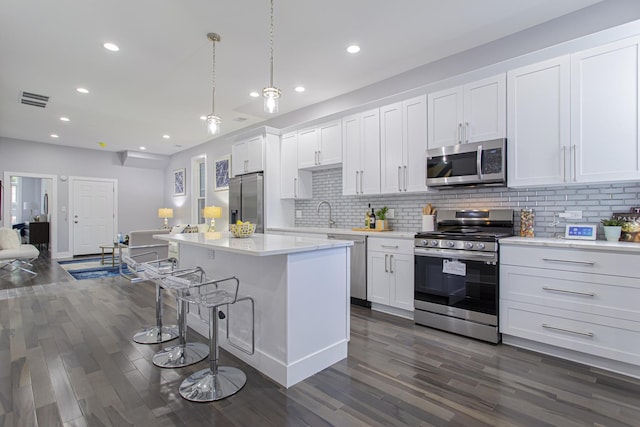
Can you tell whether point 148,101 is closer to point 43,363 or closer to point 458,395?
point 43,363

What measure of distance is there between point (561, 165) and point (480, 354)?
67.5 inches

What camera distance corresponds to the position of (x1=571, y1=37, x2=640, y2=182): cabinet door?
A: 237 cm

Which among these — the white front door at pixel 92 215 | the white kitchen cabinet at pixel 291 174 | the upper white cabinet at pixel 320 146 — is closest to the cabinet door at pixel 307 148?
the upper white cabinet at pixel 320 146

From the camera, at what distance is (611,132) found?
2451 mm

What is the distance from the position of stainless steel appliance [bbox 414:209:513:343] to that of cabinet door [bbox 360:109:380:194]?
105 cm

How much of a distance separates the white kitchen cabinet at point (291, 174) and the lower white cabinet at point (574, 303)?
3099mm

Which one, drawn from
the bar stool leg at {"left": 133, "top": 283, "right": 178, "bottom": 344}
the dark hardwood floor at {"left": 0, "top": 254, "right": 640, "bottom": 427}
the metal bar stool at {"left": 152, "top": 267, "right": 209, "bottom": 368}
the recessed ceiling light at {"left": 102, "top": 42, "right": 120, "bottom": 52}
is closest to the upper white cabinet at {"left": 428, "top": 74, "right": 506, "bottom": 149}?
the dark hardwood floor at {"left": 0, "top": 254, "right": 640, "bottom": 427}

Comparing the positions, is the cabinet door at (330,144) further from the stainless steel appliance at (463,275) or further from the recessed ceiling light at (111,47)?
the recessed ceiling light at (111,47)

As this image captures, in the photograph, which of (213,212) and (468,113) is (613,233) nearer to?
(468,113)

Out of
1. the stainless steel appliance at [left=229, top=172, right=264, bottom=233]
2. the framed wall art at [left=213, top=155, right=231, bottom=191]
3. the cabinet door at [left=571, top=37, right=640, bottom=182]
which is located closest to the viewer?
the cabinet door at [left=571, top=37, right=640, bottom=182]

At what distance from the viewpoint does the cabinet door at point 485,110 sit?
298 cm

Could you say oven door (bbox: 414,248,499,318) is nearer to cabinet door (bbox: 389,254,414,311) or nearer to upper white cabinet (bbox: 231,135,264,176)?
cabinet door (bbox: 389,254,414,311)

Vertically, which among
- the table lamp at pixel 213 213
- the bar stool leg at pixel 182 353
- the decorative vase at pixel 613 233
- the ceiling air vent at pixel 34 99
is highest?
the ceiling air vent at pixel 34 99

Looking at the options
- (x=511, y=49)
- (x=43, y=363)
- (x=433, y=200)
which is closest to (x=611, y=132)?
(x=511, y=49)
